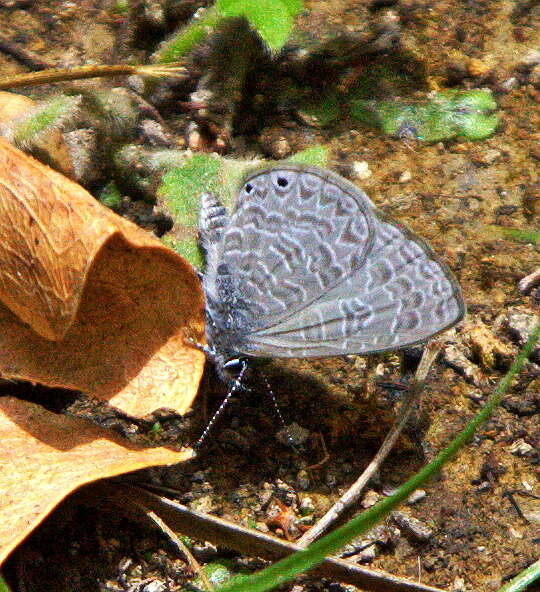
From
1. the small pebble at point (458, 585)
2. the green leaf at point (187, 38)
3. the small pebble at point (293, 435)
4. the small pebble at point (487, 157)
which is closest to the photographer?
the small pebble at point (458, 585)

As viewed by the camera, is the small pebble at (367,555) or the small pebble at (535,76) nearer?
the small pebble at (367,555)

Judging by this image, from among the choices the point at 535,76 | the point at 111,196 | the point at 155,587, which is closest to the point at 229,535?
the point at 155,587

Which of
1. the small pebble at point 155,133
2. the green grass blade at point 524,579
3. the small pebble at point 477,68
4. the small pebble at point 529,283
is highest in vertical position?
the small pebble at point 155,133

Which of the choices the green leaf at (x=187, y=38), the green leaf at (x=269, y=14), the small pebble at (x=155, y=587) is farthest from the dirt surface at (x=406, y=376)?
the green leaf at (x=269, y=14)

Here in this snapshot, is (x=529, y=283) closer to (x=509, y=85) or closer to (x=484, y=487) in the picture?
(x=484, y=487)

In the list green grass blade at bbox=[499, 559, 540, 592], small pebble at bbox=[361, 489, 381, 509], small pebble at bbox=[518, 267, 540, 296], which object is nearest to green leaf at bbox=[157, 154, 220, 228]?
small pebble at bbox=[361, 489, 381, 509]

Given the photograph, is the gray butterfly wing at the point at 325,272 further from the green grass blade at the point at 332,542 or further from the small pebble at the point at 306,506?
the green grass blade at the point at 332,542
